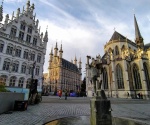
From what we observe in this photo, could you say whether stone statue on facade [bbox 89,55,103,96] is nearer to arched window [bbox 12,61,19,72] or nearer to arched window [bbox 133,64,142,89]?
arched window [bbox 12,61,19,72]

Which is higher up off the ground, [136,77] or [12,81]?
[136,77]

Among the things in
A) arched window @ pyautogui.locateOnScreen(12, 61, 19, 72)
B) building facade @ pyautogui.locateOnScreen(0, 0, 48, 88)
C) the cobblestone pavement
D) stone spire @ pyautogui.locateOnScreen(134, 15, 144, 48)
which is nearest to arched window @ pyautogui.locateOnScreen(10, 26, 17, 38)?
building facade @ pyautogui.locateOnScreen(0, 0, 48, 88)

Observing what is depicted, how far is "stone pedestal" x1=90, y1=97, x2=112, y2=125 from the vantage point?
457 cm

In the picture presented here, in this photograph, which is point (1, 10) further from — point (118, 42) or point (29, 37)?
point (118, 42)

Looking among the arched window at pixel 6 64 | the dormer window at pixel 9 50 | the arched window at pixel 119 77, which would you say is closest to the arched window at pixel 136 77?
the arched window at pixel 119 77

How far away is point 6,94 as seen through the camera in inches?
332

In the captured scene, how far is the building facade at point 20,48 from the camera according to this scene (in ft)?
86.7

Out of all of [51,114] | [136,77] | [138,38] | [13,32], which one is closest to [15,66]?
[13,32]

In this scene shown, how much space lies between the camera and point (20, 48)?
96.5 ft

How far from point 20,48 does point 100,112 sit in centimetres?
2961

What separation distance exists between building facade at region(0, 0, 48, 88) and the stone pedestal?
23.8 meters

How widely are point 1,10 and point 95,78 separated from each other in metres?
33.0

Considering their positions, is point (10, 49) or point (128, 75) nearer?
point (10, 49)

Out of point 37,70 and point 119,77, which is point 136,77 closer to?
point 119,77
